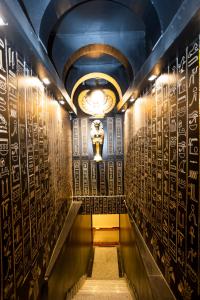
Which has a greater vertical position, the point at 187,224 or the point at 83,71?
the point at 83,71

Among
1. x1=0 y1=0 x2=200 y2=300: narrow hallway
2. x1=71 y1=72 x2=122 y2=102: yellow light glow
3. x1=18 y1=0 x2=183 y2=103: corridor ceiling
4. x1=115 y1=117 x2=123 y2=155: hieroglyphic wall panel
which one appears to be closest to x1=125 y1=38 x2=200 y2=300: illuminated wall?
x1=0 y1=0 x2=200 y2=300: narrow hallway

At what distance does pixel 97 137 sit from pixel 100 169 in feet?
3.84

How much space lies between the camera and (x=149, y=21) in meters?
4.05

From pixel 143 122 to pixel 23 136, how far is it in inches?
101

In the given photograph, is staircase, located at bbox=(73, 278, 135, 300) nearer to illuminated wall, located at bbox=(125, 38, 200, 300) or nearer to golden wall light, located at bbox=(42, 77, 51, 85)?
illuminated wall, located at bbox=(125, 38, 200, 300)

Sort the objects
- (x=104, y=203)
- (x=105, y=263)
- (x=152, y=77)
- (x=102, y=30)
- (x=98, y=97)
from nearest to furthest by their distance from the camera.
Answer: (x=152, y=77) → (x=102, y=30) → (x=105, y=263) → (x=98, y=97) → (x=104, y=203)

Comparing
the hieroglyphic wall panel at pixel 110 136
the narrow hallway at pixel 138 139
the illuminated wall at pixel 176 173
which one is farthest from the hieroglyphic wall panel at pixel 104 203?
the illuminated wall at pixel 176 173

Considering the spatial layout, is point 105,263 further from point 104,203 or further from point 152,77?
point 152,77

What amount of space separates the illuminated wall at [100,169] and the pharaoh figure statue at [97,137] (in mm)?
288

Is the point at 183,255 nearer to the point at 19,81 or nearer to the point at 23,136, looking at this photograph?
the point at 23,136

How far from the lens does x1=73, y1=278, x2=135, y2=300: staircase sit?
5324mm

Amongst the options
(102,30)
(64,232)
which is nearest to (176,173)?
(64,232)

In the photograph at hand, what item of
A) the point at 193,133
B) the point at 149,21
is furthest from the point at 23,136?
the point at 149,21

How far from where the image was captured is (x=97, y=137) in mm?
8141
